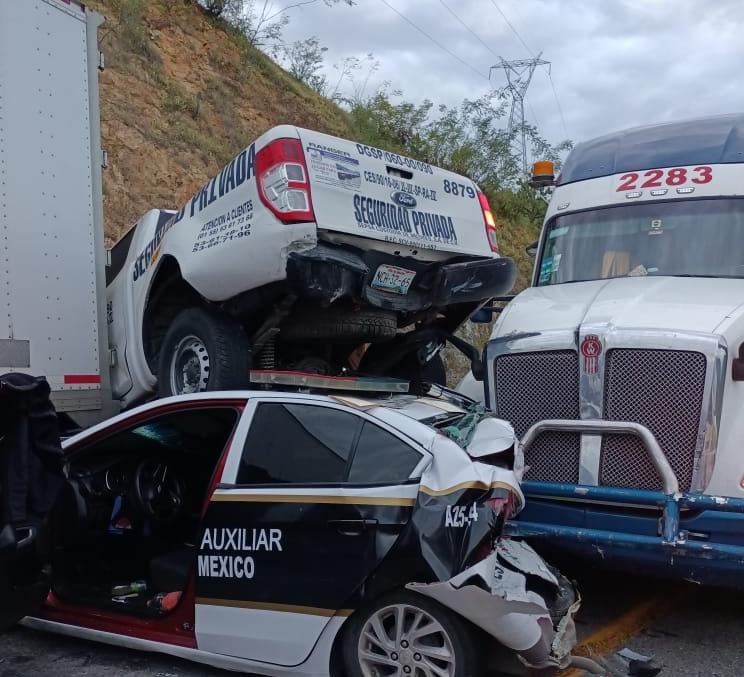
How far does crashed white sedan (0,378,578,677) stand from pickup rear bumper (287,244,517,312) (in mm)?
992

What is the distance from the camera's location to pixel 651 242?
622 centimetres

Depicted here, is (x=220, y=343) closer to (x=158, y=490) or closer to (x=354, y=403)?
(x=158, y=490)

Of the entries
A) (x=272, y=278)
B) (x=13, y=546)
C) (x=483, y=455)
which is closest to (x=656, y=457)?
(x=483, y=455)

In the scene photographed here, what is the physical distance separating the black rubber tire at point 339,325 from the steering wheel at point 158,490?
51.8 inches

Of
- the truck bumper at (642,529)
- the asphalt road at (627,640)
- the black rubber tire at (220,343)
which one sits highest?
the black rubber tire at (220,343)

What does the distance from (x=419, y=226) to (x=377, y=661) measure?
300 cm

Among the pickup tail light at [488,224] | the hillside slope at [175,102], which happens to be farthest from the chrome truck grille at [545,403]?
the hillside slope at [175,102]

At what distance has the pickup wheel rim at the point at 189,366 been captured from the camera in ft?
19.5

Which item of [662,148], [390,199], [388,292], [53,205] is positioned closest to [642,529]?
[388,292]

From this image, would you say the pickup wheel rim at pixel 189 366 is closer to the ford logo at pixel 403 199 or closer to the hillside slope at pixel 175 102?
the ford logo at pixel 403 199

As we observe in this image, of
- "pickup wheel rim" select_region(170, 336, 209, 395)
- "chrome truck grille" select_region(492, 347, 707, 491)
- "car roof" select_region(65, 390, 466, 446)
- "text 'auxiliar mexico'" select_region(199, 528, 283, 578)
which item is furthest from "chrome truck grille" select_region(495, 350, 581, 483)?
"pickup wheel rim" select_region(170, 336, 209, 395)

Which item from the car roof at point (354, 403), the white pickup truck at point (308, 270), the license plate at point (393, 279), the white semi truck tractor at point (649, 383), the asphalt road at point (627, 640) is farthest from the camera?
the license plate at point (393, 279)

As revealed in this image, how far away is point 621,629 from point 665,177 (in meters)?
3.23

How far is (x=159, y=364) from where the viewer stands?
630 cm
